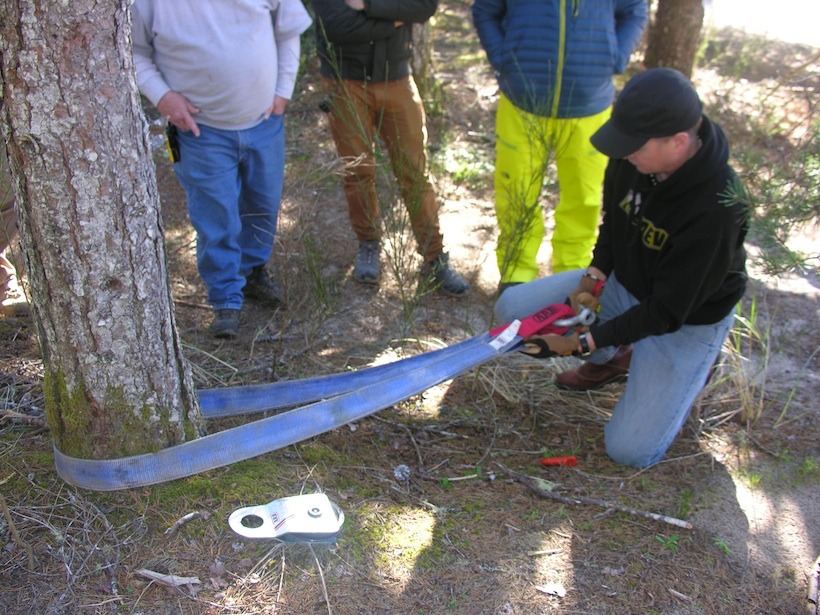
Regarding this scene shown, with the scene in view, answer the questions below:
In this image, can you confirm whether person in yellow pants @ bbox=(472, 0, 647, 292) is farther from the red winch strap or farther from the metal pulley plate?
the metal pulley plate

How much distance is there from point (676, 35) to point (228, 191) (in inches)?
178

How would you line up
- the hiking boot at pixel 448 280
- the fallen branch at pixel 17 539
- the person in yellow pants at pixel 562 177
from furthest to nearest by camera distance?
the hiking boot at pixel 448 280, the person in yellow pants at pixel 562 177, the fallen branch at pixel 17 539

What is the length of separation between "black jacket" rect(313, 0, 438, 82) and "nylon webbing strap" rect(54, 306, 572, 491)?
1.55m

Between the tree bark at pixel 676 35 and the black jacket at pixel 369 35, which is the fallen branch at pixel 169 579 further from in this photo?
the tree bark at pixel 676 35

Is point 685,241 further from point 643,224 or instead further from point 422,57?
point 422,57

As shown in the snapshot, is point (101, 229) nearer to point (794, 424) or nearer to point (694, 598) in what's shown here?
point (694, 598)

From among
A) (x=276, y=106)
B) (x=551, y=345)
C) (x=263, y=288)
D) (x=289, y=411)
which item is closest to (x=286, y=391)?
(x=289, y=411)

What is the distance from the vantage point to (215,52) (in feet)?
10.2

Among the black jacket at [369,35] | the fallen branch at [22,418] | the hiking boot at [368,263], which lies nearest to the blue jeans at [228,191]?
the black jacket at [369,35]

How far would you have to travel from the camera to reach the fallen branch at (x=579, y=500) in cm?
262

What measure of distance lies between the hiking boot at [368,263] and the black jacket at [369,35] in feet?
2.97

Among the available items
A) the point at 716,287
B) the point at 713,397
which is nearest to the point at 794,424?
the point at 713,397

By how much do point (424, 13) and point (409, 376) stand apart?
196cm

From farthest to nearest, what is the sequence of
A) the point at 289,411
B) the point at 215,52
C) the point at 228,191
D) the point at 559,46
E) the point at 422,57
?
the point at 422,57
the point at 559,46
the point at 228,191
the point at 215,52
the point at 289,411
